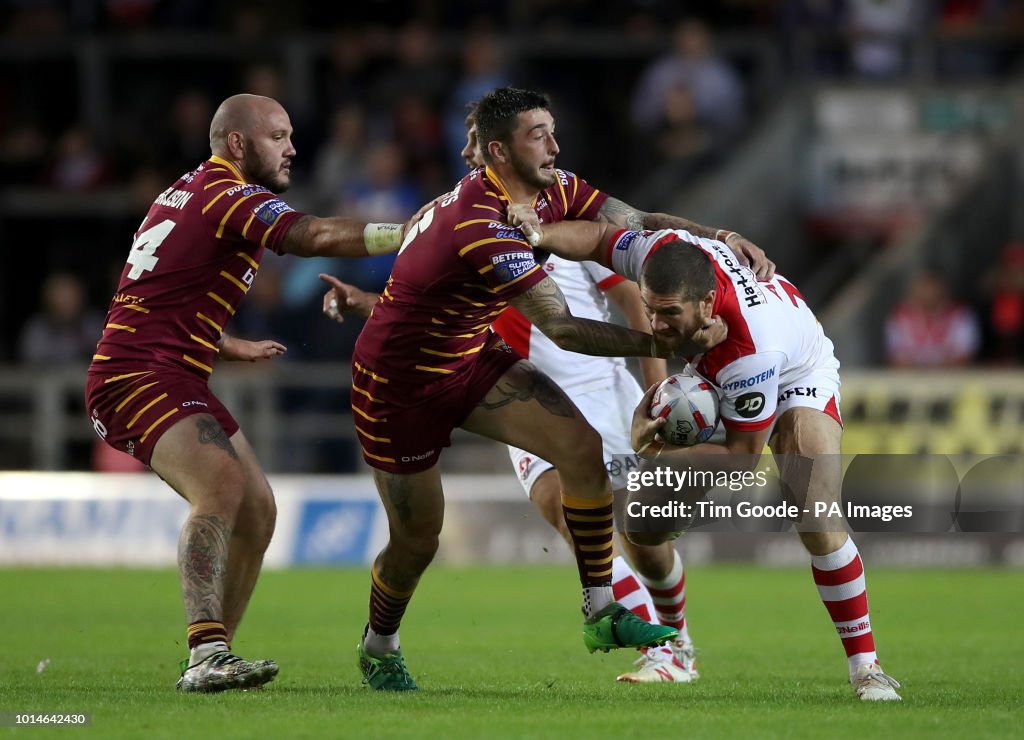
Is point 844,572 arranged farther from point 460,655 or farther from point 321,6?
point 321,6

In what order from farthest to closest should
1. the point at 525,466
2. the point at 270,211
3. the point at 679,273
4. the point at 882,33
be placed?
the point at 882,33 → the point at 525,466 → the point at 270,211 → the point at 679,273

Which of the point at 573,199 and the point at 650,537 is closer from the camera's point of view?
the point at 650,537

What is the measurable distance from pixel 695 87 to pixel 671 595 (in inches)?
403

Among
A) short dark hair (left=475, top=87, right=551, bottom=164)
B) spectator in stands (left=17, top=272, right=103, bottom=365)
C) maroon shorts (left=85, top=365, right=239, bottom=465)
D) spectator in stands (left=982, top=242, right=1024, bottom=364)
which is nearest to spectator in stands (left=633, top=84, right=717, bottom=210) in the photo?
spectator in stands (left=982, top=242, right=1024, bottom=364)

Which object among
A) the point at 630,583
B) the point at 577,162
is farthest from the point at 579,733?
the point at 577,162

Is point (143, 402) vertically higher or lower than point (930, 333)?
lower

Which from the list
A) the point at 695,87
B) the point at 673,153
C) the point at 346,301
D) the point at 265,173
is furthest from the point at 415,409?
the point at 695,87

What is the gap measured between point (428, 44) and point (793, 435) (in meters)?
12.1

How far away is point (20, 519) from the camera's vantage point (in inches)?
640

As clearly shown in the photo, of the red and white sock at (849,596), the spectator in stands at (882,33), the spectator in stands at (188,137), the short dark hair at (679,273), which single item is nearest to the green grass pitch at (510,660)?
the red and white sock at (849,596)

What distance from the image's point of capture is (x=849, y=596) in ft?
24.9

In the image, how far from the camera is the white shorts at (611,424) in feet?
29.9

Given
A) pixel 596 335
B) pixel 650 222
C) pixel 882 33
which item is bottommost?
pixel 596 335

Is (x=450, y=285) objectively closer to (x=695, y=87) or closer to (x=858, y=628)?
(x=858, y=628)
